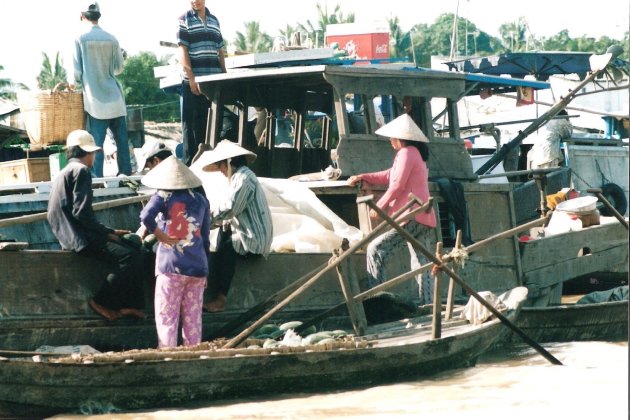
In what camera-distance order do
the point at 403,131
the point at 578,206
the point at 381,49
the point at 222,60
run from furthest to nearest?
the point at 381,49
the point at 578,206
the point at 222,60
the point at 403,131

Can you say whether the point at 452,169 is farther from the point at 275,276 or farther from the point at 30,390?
the point at 30,390

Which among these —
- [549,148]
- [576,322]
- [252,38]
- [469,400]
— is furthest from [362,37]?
[252,38]

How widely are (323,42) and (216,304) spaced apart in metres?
24.7

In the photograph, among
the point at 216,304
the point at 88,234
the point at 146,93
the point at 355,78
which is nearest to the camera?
the point at 88,234

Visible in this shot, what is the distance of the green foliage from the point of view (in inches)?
1613

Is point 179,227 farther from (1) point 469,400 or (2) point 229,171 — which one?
(1) point 469,400

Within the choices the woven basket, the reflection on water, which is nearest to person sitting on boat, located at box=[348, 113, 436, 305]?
the reflection on water

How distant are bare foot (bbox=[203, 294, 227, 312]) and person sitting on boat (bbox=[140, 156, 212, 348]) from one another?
0.52 m

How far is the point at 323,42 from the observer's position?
32281 mm

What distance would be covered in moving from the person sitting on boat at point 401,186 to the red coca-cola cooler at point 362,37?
540 inches

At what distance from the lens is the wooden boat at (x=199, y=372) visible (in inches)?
276

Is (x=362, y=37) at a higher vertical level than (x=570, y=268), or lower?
higher

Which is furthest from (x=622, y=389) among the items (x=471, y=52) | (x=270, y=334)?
(x=471, y=52)

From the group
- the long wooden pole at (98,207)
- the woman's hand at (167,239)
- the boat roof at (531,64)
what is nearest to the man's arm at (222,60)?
the long wooden pole at (98,207)
